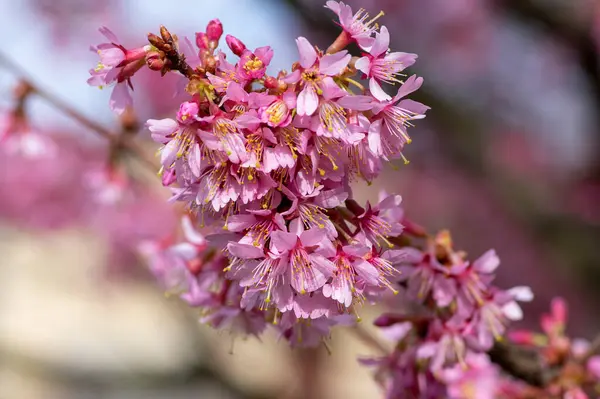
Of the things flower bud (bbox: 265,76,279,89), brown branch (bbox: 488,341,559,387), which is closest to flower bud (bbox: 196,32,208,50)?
flower bud (bbox: 265,76,279,89)

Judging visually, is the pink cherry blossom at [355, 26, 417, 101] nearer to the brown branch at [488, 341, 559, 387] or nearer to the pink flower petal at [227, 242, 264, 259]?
the pink flower petal at [227, 242, 264, 259]

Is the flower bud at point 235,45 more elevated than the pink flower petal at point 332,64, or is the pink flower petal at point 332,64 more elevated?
the pink flower petal at point 332,64

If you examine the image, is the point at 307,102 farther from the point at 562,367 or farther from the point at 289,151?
the point at 562,367

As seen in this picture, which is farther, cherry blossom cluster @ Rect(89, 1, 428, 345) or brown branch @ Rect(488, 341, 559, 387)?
brown branch @ Rect(488, 341, 559, 387)

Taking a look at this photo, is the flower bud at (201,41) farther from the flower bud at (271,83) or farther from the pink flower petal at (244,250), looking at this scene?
the pink flower petal at (244,250)

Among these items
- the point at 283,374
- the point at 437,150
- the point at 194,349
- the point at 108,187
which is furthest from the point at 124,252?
the point at 108,187

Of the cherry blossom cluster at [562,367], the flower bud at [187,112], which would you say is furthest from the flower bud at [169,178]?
the cherry blossom cluster at [562,367]
